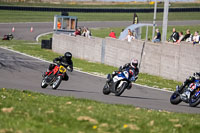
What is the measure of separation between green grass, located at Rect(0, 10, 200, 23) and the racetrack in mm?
36579

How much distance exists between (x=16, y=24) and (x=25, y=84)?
41.9 metres

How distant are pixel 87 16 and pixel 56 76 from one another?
51.5m

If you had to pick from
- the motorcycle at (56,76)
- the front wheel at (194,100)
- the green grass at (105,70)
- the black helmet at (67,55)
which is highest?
the black helmet at (67,55)

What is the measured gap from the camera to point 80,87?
1886 cm

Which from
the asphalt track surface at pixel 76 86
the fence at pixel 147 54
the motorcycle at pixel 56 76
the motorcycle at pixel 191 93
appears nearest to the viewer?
the motorcycle at pixel 191 93

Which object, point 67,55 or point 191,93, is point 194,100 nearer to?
point 191,93

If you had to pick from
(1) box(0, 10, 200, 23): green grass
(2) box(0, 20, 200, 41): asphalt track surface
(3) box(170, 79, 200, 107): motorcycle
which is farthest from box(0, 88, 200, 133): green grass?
(1) box(0, 10, 200, 23): green grass

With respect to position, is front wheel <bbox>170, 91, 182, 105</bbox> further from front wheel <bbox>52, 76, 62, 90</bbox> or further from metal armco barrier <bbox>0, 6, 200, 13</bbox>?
metal armco barrier <bbox>0, 6, 200, 13</bbox>

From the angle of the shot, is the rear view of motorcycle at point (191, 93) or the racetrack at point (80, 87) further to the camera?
the racetrack at point (80, 87)

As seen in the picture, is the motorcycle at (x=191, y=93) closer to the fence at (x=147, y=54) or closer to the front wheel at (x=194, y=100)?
the front wheel at (x=194, y=100)

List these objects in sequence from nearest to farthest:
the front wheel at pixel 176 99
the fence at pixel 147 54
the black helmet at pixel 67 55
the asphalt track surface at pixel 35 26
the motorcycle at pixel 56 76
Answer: the front wheel at pixel 176 99 < the black helmet at pixel 67 55 < the motorcycle at pixel 56 76 < the fence at pixel 147 54 < the asphalt track surface at pixel 35 26

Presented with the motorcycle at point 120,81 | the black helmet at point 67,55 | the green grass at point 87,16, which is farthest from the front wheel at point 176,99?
the green grass at point 87,16

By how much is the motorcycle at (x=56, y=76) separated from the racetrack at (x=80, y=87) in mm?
291

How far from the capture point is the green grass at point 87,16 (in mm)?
63625
